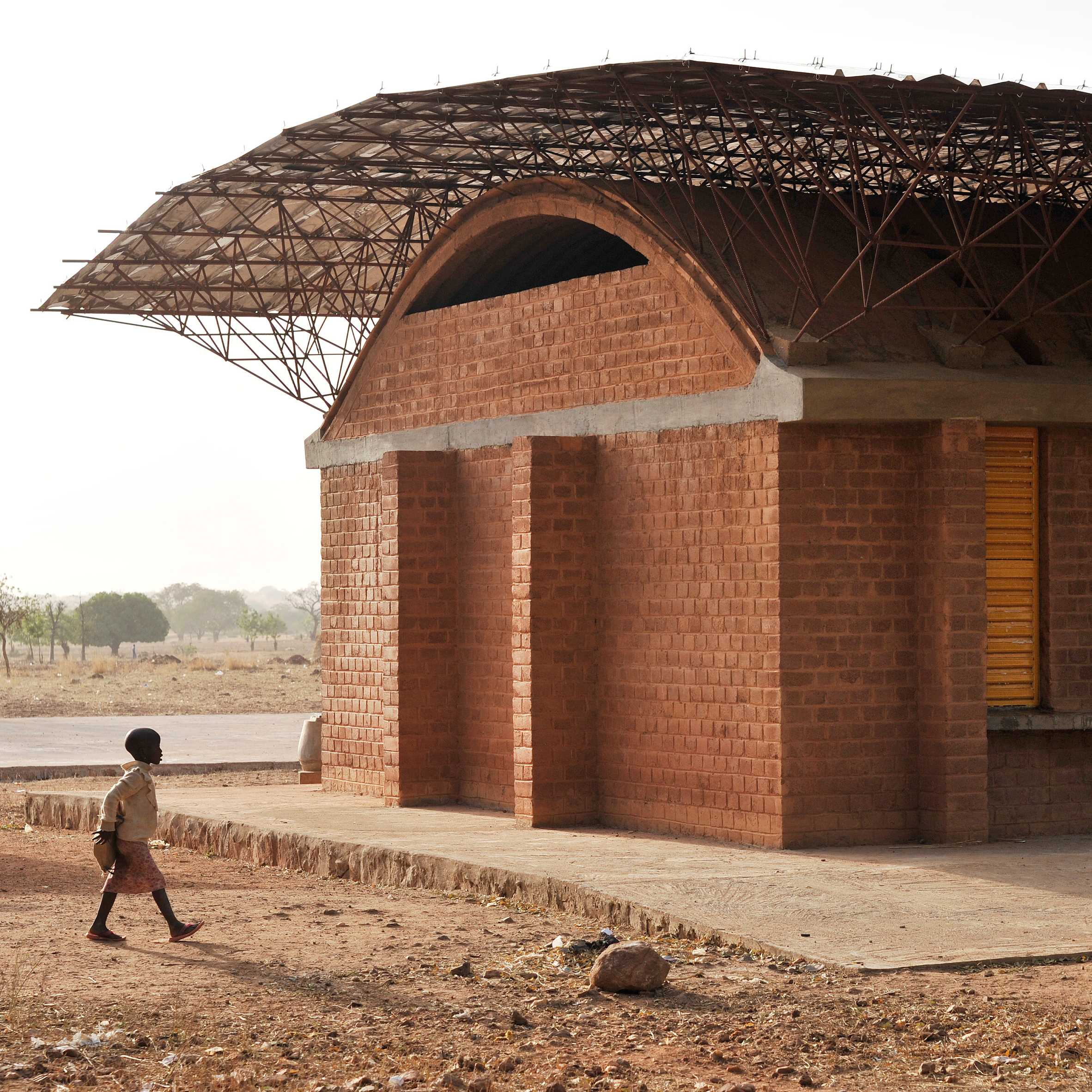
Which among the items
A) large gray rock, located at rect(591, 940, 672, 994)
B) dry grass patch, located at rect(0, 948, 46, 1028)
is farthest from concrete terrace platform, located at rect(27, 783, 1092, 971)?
dry grass patch, located at rect(0, 948, 46, 1028)

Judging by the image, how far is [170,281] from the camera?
19.8 m

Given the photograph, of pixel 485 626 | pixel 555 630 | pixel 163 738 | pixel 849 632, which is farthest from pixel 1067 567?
pixel 163 738

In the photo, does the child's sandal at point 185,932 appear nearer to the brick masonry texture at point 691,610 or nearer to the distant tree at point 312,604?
the brick masonry texture at point 691,610

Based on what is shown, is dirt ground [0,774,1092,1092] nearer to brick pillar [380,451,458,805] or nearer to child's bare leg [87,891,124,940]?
child's bare leg [87,891,124,940]

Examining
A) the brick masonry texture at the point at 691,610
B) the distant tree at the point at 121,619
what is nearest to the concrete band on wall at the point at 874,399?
the brick masonry texture at the point at 691,610

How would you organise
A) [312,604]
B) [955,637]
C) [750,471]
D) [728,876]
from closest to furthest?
1. [728,876]
2. [955,637]
3. [750,471]
4. [312,604]

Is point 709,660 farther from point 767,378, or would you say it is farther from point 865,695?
point 767,378

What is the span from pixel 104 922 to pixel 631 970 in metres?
3.04

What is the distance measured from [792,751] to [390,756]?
15.5 feet

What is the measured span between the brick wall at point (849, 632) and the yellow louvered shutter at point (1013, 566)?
31.7 inches

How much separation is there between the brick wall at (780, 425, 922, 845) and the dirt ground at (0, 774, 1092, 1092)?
2847mm

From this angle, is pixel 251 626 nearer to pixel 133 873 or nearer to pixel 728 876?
pixel 728 876

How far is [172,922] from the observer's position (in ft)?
31.4

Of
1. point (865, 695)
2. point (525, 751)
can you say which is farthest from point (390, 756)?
point (865, 695)
